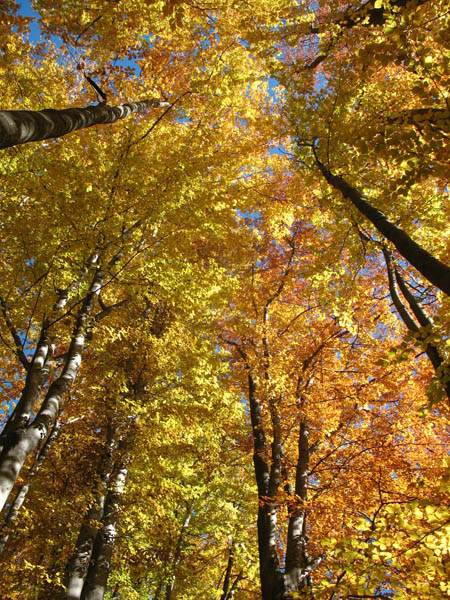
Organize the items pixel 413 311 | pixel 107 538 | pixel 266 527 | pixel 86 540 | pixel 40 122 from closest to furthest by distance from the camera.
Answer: pixel 40 122 → pixel 413 311 → pixel 266 527 → pixel 86 540 → pixel 107 538

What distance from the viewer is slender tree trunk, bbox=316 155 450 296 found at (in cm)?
271

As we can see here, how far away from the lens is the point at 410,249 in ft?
10.5

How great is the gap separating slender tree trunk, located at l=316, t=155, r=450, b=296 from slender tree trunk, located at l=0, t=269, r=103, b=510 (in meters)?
4.19

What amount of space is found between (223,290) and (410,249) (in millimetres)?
4643

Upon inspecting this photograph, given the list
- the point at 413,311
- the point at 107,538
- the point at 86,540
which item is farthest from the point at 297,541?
the point at 86,540

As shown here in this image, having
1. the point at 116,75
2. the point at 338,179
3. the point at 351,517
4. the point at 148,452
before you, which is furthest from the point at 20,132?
the point at 351,517

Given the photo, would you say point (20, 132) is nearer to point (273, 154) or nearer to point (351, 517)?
point (351, 517)

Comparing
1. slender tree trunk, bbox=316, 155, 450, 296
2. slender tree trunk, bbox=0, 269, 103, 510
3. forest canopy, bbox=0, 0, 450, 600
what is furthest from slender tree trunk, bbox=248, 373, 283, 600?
slender tree trunk, bbox=316, 155, 450, 296

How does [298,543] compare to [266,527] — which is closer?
[298,543]

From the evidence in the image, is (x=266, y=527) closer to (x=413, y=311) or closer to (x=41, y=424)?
(x=41, y=424)

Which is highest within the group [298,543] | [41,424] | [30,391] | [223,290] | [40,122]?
[223,290]

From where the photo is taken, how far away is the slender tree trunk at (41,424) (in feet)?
13.0

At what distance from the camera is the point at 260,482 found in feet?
20.1

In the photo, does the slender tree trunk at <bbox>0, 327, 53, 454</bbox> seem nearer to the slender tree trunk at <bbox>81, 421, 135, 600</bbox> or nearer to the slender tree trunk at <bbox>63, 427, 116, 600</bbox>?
the slender tree trunk at <bbox>63, 427, 116, 600</bbox>
